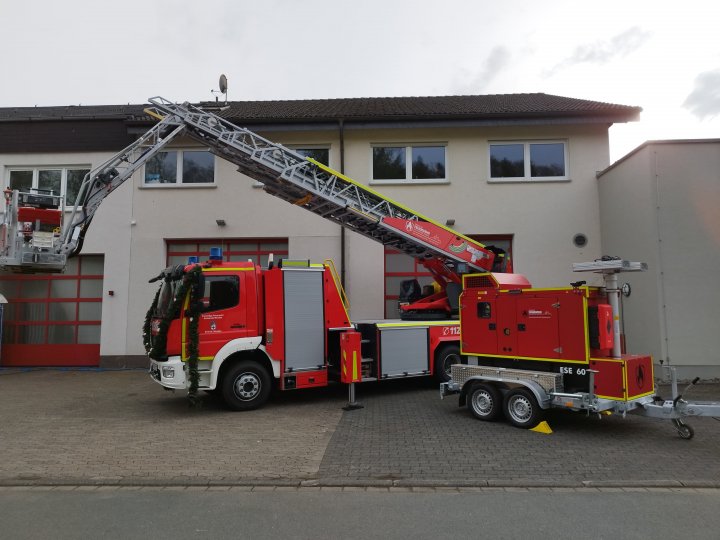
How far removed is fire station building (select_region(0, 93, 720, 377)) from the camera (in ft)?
45.7

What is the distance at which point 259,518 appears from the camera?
163 inches

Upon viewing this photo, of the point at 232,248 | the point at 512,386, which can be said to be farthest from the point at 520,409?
the point at 232,248

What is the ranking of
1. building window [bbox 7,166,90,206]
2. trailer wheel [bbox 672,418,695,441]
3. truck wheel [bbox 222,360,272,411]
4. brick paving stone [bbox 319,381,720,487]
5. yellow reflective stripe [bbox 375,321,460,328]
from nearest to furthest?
brick paving stone [bbox 319,381,720,487] → trailer wheel [bbox 672,418,695,441] → truck wheel [bbox 222,360,272,411] → yellow reflective stripe [bbox 375,321,460,328] → building window [bbox 7,166,90,206]

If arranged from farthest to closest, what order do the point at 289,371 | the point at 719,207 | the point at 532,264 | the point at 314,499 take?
the point at 532,264 < the point at 719,207 < the point at 289,371 < the point at 314,499

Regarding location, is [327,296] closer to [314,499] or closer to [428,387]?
[428,387]

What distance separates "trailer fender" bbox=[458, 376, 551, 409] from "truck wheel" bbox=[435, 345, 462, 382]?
2.18 metres

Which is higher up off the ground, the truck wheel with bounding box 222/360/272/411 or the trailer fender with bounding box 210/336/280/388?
the trailer fender with bounding box 210/336/280/388

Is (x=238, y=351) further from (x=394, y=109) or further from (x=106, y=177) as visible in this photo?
(x=394, y=109)

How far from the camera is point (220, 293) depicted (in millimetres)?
8562

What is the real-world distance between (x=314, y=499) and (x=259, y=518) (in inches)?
23.4

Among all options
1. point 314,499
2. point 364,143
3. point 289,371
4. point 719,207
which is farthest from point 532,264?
point 314,499

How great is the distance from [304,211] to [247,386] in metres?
6.85

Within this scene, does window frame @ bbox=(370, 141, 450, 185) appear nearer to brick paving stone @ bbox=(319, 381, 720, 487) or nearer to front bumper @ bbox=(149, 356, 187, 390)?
brick paving stone @ bbox=(319, 381, 720, 487)

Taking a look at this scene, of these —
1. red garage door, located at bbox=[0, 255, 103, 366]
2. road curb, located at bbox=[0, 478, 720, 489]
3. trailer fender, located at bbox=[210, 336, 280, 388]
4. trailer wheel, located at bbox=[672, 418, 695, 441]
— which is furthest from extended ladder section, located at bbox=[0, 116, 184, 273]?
trailer wheel, located at bbox=[672, 418, 695, 441]
